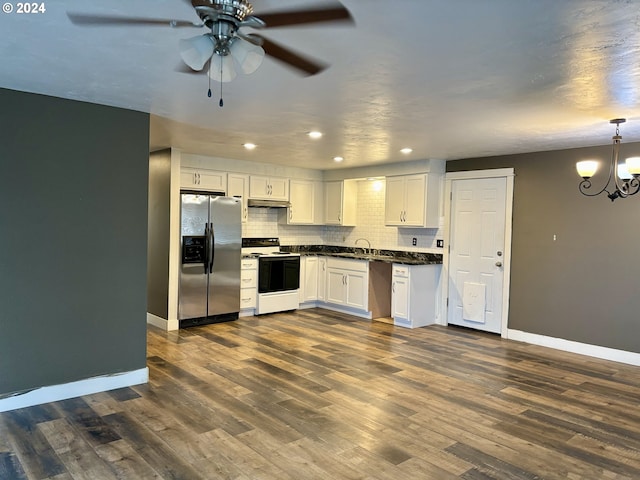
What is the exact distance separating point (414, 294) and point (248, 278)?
235 cm

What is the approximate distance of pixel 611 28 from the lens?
6.75 feet

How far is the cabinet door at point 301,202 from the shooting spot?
7.43 metres

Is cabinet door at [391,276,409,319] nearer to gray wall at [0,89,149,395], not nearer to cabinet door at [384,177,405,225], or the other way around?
cabinet door at [384,177,405,225]

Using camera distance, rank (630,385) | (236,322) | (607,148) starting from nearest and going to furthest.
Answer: (630,385) → (607,148) → (236,322)

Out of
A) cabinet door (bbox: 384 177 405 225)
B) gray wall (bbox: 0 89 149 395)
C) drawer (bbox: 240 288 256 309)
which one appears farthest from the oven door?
gray wall (bbox: 0 89 149 395)

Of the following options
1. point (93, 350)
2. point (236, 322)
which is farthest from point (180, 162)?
point (93, 350)

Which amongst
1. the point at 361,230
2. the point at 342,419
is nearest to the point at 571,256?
the point at 361,230

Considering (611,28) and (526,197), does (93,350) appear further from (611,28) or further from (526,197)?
(526,197)

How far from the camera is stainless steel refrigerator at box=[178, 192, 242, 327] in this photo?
5.89 m

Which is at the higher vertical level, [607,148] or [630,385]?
[607,148]

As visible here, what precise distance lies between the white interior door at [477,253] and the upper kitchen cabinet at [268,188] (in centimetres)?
259

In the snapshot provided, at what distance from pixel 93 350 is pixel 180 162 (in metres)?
3.04

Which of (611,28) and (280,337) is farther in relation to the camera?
(280,337)

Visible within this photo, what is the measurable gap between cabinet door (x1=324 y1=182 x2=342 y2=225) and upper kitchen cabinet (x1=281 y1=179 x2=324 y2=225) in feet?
0.31
